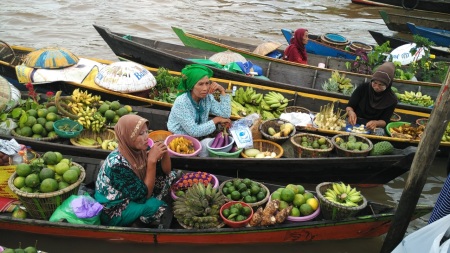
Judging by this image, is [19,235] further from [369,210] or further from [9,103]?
[369,210]

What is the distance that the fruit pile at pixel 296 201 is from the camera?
12.9 feet

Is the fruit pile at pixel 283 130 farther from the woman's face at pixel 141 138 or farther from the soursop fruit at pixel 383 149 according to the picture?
the woman's face at pixel 141 138

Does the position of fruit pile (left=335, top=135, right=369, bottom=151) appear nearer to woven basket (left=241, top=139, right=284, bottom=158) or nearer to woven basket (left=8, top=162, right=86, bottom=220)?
woven basket (left=241, top=139, right=284, bottom=158)

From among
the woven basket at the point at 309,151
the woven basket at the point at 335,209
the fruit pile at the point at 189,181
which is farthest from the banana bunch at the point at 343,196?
the fruit pile at the point at 189,181

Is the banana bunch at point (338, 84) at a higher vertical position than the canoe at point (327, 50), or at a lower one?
lower

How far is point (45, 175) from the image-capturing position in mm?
3785

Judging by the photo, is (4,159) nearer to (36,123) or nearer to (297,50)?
(36,123)

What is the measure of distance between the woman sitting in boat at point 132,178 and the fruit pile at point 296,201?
3.99ft

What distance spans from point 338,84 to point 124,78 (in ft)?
12.2

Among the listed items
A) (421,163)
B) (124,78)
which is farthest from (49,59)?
(421,163)

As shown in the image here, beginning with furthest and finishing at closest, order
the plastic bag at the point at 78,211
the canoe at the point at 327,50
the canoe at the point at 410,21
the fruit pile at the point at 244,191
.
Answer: the canoe at the point at 410,21 < the canoe at the point at 327,50 < the fruit pile at the point at 244,191 < the plastic bag at the point at 78,211

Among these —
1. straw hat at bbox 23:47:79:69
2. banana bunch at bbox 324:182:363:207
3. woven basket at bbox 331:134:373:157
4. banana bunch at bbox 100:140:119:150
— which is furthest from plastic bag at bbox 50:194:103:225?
straw hat at bbox 23:47:79:69

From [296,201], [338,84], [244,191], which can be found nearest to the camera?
[296,201]

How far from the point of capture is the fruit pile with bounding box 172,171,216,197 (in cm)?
420
